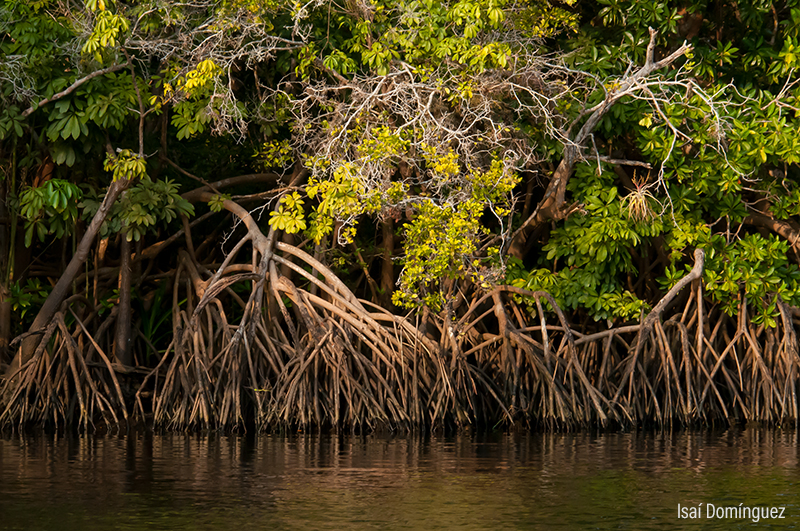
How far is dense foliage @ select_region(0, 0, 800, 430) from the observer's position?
475 inches

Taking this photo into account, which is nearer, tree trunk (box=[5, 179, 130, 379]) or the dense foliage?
the dense foliage

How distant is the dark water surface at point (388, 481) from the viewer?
7395 millimetres

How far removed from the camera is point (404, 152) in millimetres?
11781

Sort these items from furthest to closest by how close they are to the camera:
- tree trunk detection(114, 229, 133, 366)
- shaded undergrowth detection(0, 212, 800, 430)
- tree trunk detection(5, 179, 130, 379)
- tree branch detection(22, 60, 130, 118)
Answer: tree trunk detection(114, 229, 133, 366) → tree trunk detection(5, 179, 130, 379) → shaded undergrowth detection(0, 212, 800, 430) → tree branch detection(22, 60, 130, 118)

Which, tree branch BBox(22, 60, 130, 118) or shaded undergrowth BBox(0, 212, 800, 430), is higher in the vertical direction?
tree branch BBox(22, 60, 130, 118)

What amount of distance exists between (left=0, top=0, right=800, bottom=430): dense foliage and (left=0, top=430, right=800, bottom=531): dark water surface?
6.11 ft

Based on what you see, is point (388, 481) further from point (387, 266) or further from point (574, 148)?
point (387, 266)

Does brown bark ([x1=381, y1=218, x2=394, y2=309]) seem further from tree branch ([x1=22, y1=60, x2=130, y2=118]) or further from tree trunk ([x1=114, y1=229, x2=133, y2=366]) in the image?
tree branch ([x1=22, y1=60, x2=130, y2=118])

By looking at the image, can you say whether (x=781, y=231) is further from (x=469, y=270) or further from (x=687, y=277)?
(x=469, y=270)

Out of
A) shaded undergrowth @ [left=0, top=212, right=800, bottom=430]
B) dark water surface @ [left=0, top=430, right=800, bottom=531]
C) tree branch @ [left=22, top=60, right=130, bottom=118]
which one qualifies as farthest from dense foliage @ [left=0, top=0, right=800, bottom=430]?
dark water surface @ [left=0, top=430, right=800, bottom=531]

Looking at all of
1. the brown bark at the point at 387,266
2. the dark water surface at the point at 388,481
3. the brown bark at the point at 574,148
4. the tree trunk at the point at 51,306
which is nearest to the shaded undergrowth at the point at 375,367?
the tree trunk at the point at 51,306

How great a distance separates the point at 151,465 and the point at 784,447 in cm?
566

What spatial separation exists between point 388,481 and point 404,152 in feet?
12.6

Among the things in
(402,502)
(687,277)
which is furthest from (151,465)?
(687,277)
